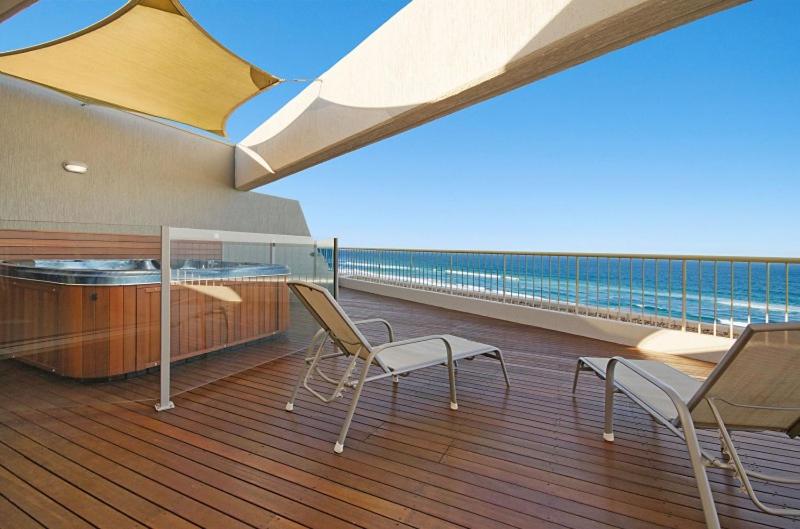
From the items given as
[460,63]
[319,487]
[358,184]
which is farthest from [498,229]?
[319,487]

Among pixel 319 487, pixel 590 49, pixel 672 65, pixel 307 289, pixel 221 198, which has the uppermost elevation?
pixel 672 65

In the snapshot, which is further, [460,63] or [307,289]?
[460,63]

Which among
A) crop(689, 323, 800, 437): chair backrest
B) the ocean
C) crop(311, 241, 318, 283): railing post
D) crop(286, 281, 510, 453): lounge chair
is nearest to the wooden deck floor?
crop(286, 281, 510, 453): lounge chair

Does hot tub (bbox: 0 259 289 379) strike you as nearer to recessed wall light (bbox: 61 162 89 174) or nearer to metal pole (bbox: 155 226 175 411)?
metal pole (bbox: 155 226 175 411)

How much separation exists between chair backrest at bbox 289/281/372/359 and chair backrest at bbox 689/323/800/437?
177cm

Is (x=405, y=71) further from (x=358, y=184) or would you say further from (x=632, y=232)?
(x=632, y=232)

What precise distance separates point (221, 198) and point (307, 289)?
238 inches

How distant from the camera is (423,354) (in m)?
2.96

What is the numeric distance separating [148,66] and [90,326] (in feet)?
9.89

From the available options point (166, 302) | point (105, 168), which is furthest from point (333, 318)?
point (105, 168)

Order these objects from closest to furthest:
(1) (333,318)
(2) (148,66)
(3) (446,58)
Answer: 1. (1) (333,318)
2. (3) (446,58)
3. (2) (148,66)

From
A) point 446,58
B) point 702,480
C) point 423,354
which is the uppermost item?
point 446,58

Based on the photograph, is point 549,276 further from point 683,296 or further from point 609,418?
point 609,418

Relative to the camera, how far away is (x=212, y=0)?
7.26 m
